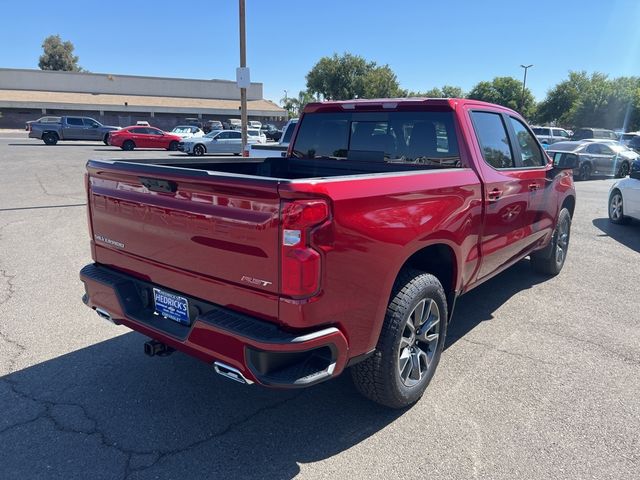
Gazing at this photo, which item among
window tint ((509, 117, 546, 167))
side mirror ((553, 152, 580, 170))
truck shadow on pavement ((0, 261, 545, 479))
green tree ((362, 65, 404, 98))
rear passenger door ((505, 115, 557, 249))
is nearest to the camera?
truck shadow on pavement ((0, 261, 545, 479))

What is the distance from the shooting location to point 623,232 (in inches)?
358

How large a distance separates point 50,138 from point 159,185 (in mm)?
32611

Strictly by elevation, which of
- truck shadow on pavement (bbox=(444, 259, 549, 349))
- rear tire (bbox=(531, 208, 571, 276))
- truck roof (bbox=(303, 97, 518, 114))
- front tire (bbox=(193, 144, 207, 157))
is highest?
truck roof (bbox=(303, 97, 518, 114))

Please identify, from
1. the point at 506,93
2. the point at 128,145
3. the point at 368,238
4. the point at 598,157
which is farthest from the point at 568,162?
the point at 506,93

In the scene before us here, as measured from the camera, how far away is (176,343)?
2.78 m

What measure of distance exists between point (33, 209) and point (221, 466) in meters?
8.88

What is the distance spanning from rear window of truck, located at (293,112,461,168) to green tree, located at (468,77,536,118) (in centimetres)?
7471

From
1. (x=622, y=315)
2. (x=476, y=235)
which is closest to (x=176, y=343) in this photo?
(x=476, y=235)

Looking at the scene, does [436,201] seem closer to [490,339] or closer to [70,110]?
[490,339]

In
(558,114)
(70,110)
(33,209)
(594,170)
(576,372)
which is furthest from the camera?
(558,114)

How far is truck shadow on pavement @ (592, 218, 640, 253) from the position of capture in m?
8.22

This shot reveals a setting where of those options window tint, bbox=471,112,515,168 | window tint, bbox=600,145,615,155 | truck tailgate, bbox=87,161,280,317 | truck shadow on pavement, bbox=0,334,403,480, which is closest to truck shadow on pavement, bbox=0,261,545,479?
truck shadow on pavement, bbox=0,334,403,480

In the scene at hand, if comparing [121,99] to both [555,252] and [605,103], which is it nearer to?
[605,103]

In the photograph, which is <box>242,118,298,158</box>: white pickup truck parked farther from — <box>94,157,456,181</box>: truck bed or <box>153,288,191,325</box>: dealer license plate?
<box>153,288,191,325</box>: dealer license plate
